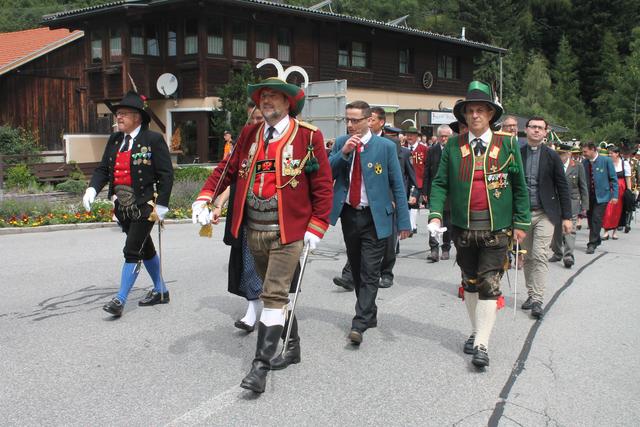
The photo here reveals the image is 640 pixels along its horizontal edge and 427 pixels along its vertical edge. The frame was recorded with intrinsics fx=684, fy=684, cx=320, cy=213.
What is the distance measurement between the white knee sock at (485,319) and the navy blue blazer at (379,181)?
1.00m

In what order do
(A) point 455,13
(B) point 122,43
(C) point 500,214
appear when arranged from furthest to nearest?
1. (A) point 455,13
2. (B) point 122,43
3. (C) point 500,214

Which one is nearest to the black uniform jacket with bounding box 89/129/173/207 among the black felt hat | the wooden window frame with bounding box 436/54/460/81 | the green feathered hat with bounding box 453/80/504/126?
the black felt hat

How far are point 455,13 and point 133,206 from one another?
60595mm

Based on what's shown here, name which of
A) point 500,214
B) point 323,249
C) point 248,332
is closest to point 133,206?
point 248,332

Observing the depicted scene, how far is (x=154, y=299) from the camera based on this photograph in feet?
22.6

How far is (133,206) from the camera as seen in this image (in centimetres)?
634

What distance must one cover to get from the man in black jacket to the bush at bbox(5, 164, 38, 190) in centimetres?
1337

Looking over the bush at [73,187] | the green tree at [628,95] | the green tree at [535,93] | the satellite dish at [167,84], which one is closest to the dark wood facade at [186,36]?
the satellite dish at [167,84]

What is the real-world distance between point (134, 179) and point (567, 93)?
2208 inches

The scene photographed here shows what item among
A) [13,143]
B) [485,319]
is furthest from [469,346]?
[13,143]

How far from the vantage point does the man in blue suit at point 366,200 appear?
18.8ft

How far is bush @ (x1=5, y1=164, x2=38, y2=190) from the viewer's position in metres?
18.9

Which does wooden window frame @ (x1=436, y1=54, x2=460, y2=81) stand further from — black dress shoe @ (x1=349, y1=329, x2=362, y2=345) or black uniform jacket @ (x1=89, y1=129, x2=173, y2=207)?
black dress shoe @ (x1=349, y1=329, x2=362, y2=345)

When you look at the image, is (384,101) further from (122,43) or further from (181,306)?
(181,306)
